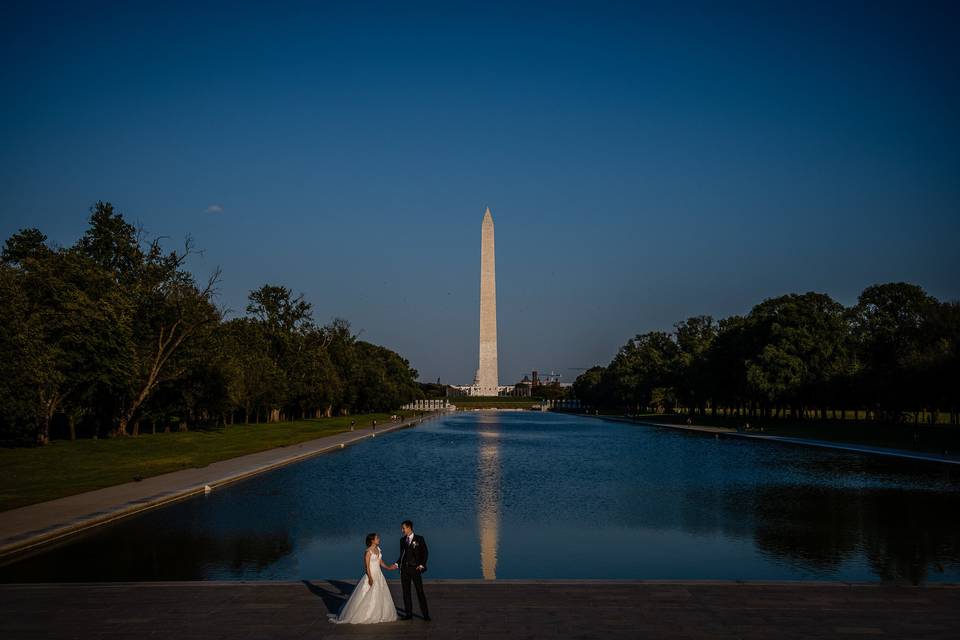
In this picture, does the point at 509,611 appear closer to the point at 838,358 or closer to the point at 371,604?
the point at 371,604

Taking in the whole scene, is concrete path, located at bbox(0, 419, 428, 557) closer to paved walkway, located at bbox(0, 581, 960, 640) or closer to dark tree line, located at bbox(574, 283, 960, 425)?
paved walkway, located at bbox(0, 581, 960, 640)

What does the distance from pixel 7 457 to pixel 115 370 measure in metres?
8.39

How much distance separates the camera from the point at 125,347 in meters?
43.2

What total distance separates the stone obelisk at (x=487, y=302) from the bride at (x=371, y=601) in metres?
103

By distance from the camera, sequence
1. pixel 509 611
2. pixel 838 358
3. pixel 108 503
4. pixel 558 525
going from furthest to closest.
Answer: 1. pixel 838 358
2. pixel 108 503
3. pixel 558 525
4. pixel 509 611

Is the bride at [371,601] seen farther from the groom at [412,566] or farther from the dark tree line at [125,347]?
the dark tree line at [125,347]

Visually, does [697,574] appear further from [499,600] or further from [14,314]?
[14,314]

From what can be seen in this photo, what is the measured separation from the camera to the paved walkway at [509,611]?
10.0 meters

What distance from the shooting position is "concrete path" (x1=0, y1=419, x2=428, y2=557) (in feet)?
54.9

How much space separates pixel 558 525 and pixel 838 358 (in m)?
57.5

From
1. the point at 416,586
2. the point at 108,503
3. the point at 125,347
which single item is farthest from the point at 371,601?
the point at 125,347

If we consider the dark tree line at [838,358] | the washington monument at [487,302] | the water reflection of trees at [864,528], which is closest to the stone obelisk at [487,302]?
the washington monument at [487,302]

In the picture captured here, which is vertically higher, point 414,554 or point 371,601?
point 414,554

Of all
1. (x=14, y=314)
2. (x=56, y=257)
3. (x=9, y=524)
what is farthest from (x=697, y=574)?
(x=56, y=257)
